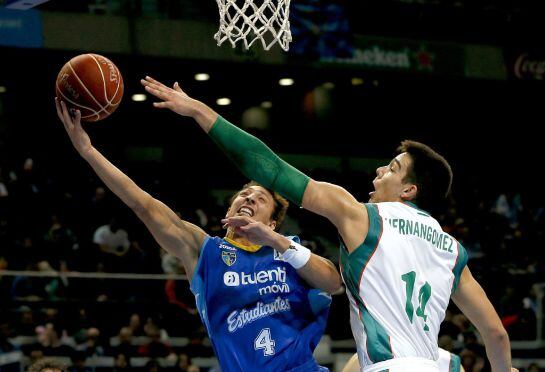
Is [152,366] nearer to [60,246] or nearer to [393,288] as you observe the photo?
[60,246]

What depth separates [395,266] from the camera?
14.3 ft

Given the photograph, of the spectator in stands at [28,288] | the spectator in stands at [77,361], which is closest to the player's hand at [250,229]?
the spectator in stands at [77,361]

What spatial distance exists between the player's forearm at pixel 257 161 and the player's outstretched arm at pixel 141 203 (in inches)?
43.7

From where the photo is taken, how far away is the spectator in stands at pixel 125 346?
11.4m

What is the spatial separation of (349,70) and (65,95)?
13.6 meters

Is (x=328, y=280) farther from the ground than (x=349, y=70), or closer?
farther from the ground

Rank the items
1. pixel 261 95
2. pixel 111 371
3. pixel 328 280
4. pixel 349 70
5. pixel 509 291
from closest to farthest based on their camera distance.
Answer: pixel 328 280
pixel 111 371
pixel 509 291
pixel 349 70
pixel 261 95

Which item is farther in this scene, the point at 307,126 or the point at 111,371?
the point at 307,126

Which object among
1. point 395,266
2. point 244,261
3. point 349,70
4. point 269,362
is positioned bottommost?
point 349,70

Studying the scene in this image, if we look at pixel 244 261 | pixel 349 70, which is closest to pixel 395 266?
pixel 244 261

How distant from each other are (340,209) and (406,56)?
14.9 metres

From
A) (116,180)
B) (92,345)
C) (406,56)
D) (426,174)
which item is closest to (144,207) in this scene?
(116,180)

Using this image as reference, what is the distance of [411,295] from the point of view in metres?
4.38

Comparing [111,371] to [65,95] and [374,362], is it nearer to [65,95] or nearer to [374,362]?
[65,95]
